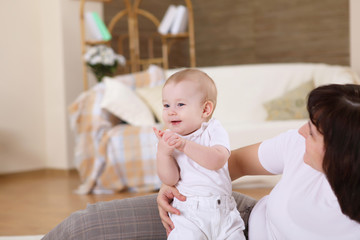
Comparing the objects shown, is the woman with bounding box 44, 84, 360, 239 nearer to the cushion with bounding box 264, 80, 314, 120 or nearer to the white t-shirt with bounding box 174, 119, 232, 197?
the white t-shirt with bounding box 174, 119, 232, 197

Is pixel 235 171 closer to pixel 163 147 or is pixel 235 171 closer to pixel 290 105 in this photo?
pixel 163 147

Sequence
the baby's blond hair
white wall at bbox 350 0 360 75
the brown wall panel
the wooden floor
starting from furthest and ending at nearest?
the brown wall panel < white wall at bbox 350 0 360 75 < the wooden floor < the baby's blond hair

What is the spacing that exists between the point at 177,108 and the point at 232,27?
6.75 m

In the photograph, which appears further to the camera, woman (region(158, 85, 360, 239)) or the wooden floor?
the wooden floor

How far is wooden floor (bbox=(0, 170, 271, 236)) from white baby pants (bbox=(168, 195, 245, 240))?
2.02 m

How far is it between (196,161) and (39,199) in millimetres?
3310

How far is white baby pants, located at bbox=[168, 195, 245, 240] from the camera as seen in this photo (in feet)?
4.06

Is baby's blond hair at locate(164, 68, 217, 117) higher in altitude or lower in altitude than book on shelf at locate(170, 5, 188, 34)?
lower

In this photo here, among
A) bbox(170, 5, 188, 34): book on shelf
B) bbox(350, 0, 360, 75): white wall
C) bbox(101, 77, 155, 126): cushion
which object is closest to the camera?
bbox(101, 77, 155, 126): cushion

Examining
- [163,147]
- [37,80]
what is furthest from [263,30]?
[163,147]

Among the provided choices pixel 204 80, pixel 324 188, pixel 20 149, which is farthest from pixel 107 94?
pixel 324 188

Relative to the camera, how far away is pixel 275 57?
297 inches

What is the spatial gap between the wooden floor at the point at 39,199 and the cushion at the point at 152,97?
2.41 feet

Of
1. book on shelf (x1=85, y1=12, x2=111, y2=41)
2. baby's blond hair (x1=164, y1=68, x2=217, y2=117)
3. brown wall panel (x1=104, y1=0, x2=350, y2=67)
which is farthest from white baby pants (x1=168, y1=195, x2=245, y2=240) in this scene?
Result: brown wall panel (x1=104, y1=0, x2=350, y2=67)
